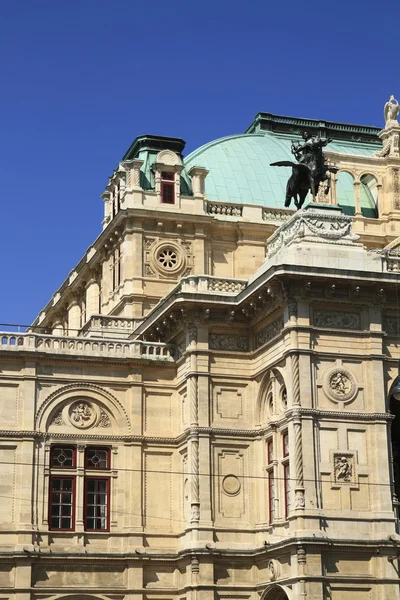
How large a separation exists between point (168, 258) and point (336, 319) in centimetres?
1358

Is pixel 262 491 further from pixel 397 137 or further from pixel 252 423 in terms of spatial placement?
pixel 397 137

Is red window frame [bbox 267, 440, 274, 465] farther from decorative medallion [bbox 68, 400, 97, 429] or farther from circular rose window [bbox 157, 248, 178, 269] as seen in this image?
circular rose window [bbox 157, 248, 178, 269]

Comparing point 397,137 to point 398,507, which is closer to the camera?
point 398,507

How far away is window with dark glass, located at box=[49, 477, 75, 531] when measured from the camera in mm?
42469

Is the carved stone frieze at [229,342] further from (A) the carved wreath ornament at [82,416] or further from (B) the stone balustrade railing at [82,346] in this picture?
(A) the carved wreath ornament at [82,416]

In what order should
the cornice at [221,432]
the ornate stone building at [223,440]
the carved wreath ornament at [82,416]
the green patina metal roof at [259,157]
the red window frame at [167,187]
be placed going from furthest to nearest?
the green patina metal roof at [259,157] → the red window frame at [167,187] → the carved wreath ornament at [82,416] → the cornice at [221,432] → the ornate stone building at [223,440]

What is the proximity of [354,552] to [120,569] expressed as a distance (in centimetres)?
940

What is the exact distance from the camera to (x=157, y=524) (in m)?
43.3

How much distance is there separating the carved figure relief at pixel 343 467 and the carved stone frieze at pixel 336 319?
15.1ft

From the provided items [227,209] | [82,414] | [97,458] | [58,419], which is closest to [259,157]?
[227,209]

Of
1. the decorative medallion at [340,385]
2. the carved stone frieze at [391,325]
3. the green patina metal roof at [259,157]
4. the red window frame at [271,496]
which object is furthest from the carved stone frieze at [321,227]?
the green patina metal roof at [259,157]

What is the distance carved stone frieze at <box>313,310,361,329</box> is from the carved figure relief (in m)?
4.59

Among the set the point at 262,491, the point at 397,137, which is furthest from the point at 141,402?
the point at 397,137

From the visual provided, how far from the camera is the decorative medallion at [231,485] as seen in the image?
42094mm
